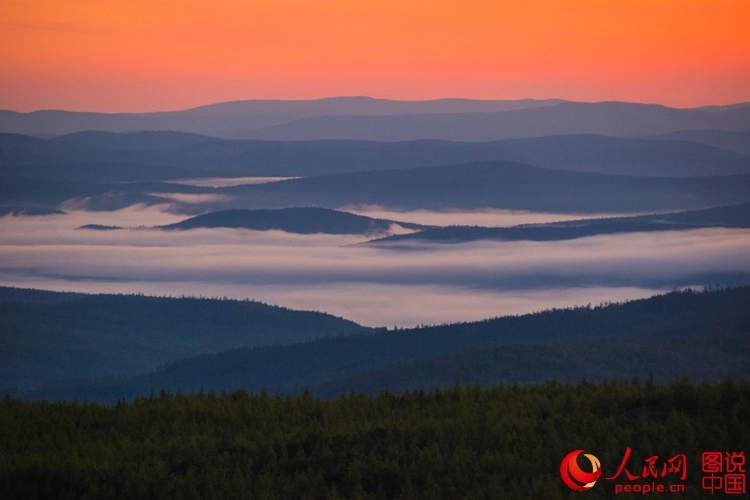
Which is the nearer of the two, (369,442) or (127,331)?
(369,442)

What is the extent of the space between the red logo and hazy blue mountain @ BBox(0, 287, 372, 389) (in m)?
123

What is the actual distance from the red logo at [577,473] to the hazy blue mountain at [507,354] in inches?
1453

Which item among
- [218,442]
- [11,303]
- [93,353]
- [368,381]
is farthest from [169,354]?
[218,442]

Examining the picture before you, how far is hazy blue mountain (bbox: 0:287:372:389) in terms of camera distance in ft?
490

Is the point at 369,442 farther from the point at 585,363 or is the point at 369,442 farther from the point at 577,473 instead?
the point at 585,363

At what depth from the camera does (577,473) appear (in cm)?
1778

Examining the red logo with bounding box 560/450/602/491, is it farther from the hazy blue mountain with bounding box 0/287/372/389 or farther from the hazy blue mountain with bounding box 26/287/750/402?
the hazy blue mountain with bounding box 0/287/372/389

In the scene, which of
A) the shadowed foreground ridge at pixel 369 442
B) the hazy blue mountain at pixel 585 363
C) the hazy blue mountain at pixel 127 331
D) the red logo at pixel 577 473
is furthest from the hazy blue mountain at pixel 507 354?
the red logo at pixel 577 473

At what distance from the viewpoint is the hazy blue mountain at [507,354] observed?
7500 centimetres

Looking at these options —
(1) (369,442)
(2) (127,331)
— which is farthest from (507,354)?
(2) (127,331)

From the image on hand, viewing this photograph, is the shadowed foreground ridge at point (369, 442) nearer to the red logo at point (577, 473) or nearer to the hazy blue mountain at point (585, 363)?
the red logo at point (577, 473)

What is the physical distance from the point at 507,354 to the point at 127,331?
93.8m

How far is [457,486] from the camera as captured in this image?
17.8 metres

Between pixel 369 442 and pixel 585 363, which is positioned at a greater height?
pixel 369 442
